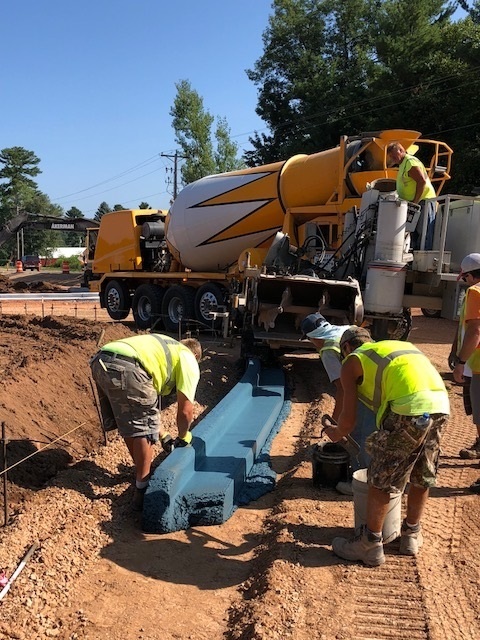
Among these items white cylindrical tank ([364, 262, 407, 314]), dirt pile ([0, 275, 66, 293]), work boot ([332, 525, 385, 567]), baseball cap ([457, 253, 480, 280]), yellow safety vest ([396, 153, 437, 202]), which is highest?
yellow safety vest ([396, 153, 437, 202])

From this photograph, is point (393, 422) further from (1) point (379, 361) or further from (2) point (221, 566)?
(2) point (221, 566)

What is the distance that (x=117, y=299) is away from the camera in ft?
50.6

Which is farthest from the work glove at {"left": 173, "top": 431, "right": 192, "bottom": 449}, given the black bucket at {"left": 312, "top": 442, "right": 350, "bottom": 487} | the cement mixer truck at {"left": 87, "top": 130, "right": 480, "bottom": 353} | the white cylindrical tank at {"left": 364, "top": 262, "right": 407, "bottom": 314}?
the white cylindrical tank at {"left": 364, "top": 262, "right": 407, "bottom": 314}

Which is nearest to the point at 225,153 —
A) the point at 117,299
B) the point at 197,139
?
the point at 197,139

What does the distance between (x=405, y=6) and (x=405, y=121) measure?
711cm

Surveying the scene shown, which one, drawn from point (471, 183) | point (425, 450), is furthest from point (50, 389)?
point (471, 183)

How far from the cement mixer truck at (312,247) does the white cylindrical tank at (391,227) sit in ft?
0.04

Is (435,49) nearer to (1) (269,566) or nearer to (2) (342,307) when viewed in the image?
(2) (342,307)

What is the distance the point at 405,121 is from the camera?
805 inches

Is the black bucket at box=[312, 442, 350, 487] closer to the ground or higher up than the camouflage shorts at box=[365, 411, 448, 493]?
closer to the ground

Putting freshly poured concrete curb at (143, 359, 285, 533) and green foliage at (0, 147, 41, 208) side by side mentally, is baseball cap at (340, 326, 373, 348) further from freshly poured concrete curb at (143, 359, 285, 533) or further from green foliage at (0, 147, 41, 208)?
green foliage at (0, 147, 41, 208)

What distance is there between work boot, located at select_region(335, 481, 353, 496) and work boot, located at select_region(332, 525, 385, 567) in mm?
1001

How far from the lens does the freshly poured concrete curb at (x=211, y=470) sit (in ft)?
13.5

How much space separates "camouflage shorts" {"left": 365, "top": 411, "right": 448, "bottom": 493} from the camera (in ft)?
10.9
